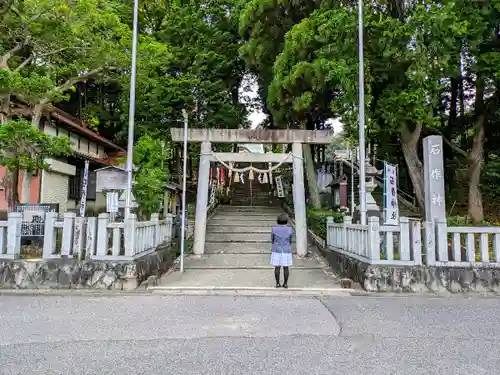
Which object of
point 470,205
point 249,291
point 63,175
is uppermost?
point 63,175

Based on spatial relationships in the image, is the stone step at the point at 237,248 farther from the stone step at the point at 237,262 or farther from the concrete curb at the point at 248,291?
the concrete curb at the point at 248,291

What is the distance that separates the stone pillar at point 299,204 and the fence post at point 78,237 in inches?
257

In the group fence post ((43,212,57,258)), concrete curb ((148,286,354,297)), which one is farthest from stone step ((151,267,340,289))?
fence post ((43,212,57,258))

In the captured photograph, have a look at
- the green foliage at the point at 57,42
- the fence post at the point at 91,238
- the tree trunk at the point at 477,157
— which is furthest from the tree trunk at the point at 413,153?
the fence post at the point at 91,238

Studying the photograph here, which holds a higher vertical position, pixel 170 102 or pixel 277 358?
pixel 170 102

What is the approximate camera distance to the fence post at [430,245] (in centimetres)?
762

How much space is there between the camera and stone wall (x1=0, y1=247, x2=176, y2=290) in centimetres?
780

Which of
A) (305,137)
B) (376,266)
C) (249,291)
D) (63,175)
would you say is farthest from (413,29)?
(63,175)

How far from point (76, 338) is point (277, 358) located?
248 centimetres

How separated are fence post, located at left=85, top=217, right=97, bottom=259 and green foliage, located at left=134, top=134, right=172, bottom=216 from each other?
3498mm

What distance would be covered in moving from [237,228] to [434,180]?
8538 millimetres

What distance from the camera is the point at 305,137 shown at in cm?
1262

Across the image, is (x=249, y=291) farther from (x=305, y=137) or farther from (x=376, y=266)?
(x=305, y=137)

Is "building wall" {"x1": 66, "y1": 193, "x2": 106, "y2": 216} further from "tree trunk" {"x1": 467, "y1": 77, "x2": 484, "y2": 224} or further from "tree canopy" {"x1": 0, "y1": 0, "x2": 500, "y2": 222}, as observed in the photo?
"tree trunk" {"x1": 467, "y1": 77, "x2": 484, "y2": 224}
